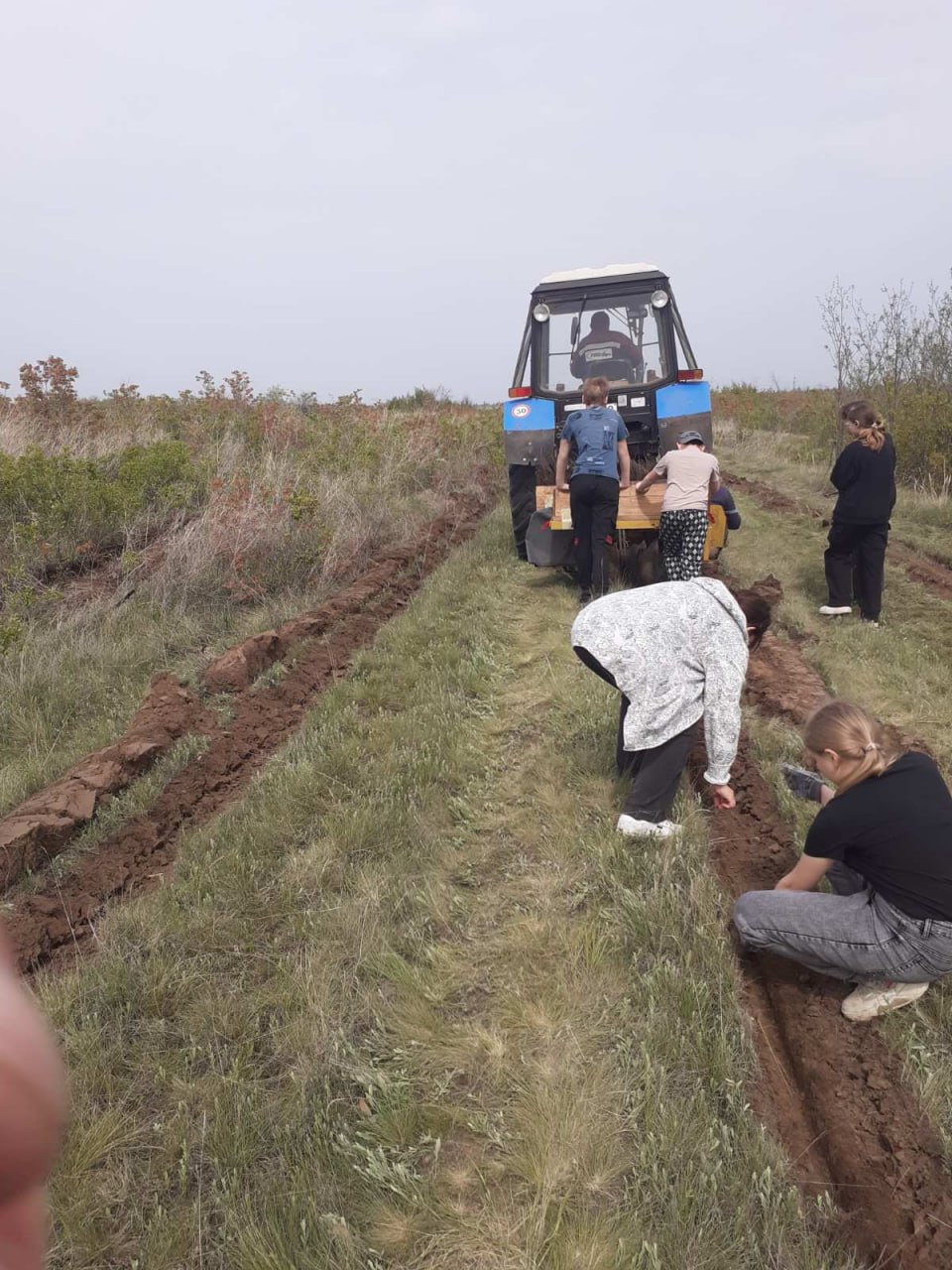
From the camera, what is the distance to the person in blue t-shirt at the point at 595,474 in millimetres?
5961

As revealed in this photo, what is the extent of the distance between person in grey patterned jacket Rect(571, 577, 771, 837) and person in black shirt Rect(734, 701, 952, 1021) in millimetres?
626

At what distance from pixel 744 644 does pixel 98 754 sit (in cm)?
327

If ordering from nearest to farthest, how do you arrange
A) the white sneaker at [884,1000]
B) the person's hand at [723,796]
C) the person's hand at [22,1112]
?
the person's hand at [22,1112] → the white sneaker at [884,1000] → the person's hand at [723,796]

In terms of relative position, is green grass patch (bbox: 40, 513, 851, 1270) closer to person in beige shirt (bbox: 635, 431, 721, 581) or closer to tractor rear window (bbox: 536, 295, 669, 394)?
person in beige shirt (bbox: 635, 431, 721, 581)

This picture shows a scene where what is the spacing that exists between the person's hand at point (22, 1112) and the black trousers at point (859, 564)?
636cm

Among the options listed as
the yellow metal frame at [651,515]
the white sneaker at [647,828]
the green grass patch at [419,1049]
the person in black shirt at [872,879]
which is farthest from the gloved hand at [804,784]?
the yellow metal frame at [651,515]

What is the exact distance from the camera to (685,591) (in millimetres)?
3213

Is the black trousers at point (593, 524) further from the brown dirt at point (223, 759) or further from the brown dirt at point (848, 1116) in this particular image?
the brown dirt at point (848, 1116)

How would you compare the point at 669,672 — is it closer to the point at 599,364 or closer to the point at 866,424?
the point at 866,424

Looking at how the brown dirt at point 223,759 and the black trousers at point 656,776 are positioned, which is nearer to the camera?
the brown dirt at point 223,759

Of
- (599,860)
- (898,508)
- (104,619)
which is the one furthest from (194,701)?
(898,508)

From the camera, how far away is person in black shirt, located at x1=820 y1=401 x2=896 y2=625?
5.77 m

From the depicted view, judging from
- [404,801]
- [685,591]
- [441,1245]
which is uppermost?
[685,591]

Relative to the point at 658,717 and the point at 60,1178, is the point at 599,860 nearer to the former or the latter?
the point at 658,717
